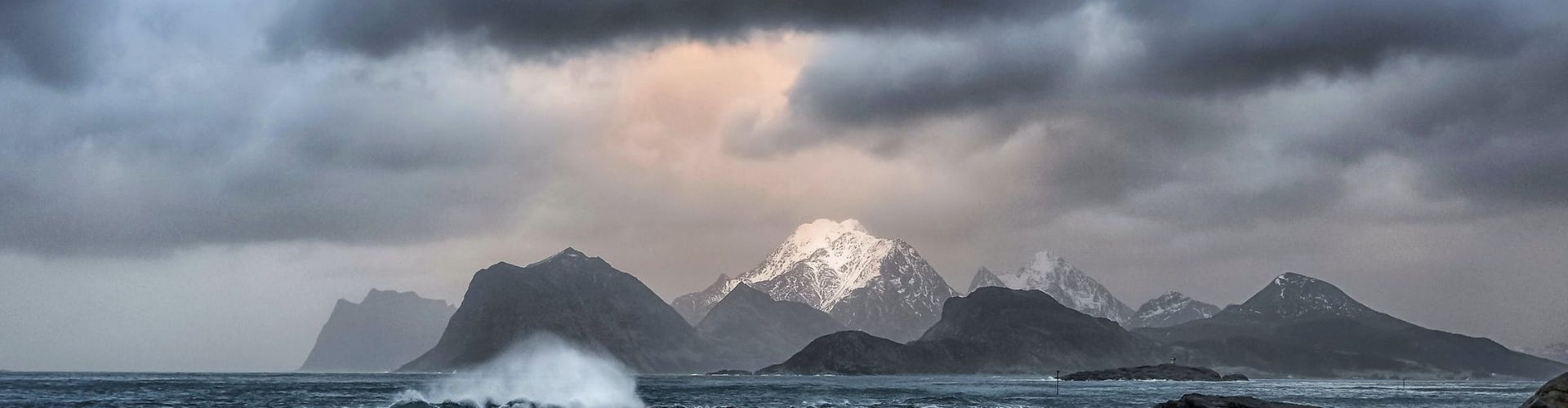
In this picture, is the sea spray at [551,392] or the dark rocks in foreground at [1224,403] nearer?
the dark rocks in foreground at [1224,403]

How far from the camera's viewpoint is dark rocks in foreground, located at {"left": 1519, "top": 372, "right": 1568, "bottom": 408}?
90562mm

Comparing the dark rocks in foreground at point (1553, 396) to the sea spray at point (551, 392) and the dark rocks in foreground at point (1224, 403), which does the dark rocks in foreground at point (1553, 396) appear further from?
the sea spray at point (551, 392)

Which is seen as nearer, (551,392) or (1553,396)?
(1553,396)

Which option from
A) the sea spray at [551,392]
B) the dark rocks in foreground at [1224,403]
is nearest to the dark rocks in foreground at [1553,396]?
the dark rocks in foreground at [1224,403]

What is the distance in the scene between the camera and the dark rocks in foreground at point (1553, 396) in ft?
297

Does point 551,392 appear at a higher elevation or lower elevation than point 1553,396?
lower

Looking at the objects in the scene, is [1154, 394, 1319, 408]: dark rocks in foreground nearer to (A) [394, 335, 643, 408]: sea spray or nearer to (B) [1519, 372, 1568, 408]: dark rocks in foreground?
(B) [1519, 372, 1568, 408]: dark rocks in foreground

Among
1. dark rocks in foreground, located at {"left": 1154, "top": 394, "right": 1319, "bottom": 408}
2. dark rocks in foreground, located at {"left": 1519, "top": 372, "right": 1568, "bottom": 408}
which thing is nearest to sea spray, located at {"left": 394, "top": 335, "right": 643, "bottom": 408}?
dark rocks in foreground, located at {"left": 1154, "top": 394, "right": 1319, "bottom": 408}

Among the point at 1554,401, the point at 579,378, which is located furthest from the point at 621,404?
the point at 1554,401

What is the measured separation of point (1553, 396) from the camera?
9175cm

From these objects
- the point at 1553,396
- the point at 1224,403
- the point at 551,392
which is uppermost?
the point at 1553,396

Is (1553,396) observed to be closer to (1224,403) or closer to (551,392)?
(1224,403)

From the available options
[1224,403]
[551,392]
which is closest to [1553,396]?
[1224,403]

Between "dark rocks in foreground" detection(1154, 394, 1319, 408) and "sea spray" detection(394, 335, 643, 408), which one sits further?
"sea spray" detection(394, 335, 643, 408)
